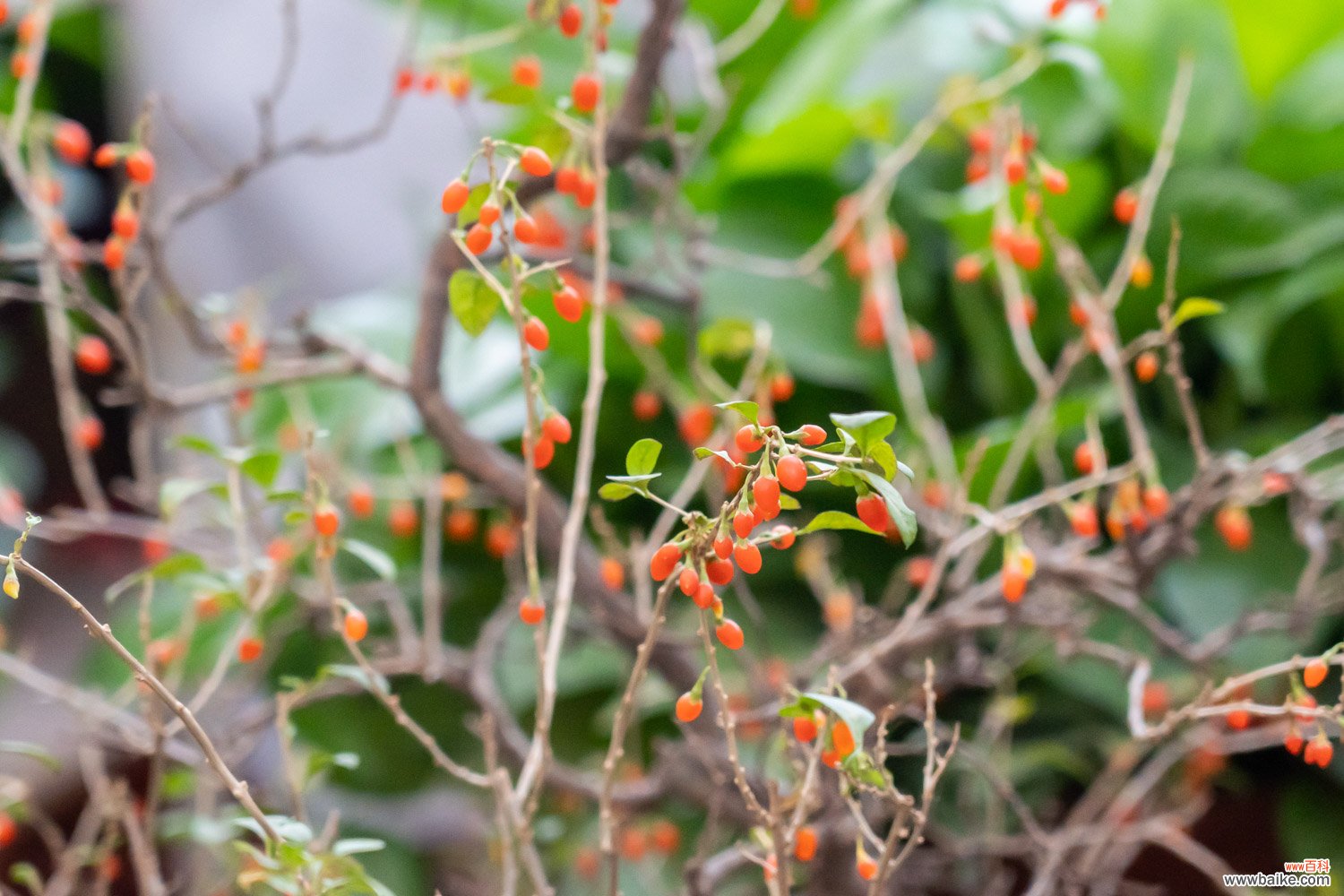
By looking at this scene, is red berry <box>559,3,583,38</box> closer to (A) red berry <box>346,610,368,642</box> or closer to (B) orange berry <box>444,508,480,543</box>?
(A) red berry <box>346,610,368,642</box>

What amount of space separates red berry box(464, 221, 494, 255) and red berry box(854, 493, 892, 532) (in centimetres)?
17

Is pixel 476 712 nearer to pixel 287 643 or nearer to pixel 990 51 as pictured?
pixel 287 643

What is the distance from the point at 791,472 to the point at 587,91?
305 mm

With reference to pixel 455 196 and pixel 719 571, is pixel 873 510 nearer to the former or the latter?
pixel 719 571

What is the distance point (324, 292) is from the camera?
1.57 meters

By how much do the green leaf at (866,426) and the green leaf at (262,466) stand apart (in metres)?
Answer: 0.32

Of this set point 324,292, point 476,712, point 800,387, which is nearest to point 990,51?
point 800,387

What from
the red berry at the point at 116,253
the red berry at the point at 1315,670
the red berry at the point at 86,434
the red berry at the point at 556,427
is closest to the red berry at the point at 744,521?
the red berry at the point at 556,427

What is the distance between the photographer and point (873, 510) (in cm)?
33

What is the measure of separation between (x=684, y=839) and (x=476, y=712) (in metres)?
0.22

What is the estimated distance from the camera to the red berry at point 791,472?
12.2 inches

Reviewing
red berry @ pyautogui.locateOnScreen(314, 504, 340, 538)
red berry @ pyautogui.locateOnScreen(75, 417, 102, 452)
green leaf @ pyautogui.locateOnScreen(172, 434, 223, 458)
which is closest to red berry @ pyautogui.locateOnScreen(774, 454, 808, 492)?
red berry @ pyautogui.locateOnScreen(314, 504, 340, 538)

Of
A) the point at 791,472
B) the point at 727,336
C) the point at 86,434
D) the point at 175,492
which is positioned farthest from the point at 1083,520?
the point at 86,434

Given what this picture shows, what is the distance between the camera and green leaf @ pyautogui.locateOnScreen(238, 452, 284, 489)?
537 mm
